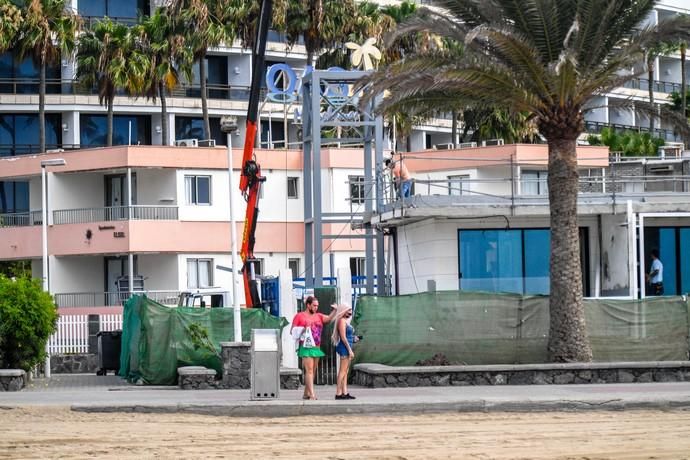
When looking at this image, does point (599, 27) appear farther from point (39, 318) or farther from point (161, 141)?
point (161, 141)

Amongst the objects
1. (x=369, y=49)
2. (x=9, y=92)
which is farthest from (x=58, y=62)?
(x=369, y=49)

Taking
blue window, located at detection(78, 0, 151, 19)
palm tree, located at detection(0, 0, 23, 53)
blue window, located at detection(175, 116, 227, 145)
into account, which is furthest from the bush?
blue window, located at detection(78, 0, 151, 19)

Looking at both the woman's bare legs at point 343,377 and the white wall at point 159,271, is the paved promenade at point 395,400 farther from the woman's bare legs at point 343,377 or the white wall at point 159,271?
the white wall at point 159,271

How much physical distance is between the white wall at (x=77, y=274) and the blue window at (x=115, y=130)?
13.4m

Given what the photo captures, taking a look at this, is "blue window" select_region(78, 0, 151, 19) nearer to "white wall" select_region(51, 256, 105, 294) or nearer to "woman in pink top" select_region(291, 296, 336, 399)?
"white wall" select_region(51, 256, 105, 294)

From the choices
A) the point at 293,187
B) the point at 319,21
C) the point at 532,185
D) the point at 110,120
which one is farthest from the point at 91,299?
the point at 532,185

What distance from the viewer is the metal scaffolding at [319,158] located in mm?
40031

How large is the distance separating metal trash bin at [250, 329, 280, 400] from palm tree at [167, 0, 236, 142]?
3888 cm

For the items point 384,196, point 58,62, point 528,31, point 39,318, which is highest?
point 58,62

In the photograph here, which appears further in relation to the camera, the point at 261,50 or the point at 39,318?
the point at 261,50

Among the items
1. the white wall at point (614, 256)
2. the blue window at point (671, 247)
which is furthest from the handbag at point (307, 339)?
the blue window at point (671, 247)

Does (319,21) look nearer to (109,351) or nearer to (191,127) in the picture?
(191,127)

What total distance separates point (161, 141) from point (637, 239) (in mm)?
36747

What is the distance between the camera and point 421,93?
3094cm
